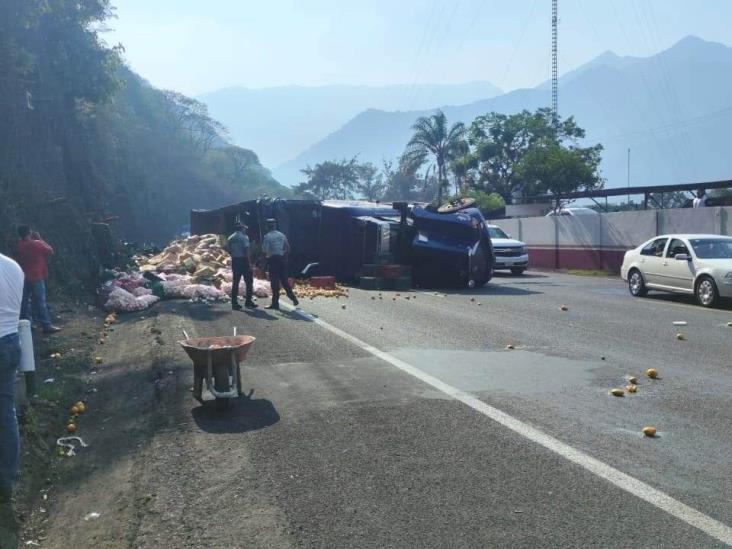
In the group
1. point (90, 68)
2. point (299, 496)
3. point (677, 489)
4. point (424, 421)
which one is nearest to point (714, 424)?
point (677, 489)

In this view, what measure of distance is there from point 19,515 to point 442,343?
275 inches

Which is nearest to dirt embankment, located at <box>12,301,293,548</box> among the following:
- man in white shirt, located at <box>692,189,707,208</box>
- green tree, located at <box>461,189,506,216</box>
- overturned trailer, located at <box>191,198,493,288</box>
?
overturned trailer, located at <box>191,198,493,288</box>

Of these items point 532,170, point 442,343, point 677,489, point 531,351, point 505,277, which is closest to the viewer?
point 677,489

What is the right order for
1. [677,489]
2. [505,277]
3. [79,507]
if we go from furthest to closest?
[505,277], [79,507], [677,489]

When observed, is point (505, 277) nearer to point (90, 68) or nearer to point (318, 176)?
point (90, 68)

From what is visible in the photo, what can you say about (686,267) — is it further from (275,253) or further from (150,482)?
(150,482)

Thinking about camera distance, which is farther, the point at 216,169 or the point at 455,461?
the point at 216,169

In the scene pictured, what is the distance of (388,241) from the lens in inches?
873

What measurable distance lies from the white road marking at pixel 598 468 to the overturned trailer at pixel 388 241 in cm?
1319

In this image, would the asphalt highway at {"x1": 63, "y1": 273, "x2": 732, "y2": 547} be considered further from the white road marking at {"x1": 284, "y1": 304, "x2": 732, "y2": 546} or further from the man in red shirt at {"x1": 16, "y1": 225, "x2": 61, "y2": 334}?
the man in red shirt at {"x1": 16, "y1": 225, "x2": 61, "y2": 334}

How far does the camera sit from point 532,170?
49500mm

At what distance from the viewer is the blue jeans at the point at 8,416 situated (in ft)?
16.9

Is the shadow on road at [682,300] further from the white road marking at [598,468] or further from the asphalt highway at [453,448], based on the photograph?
the white road marking at [598,468]

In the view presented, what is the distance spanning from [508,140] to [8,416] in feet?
173
